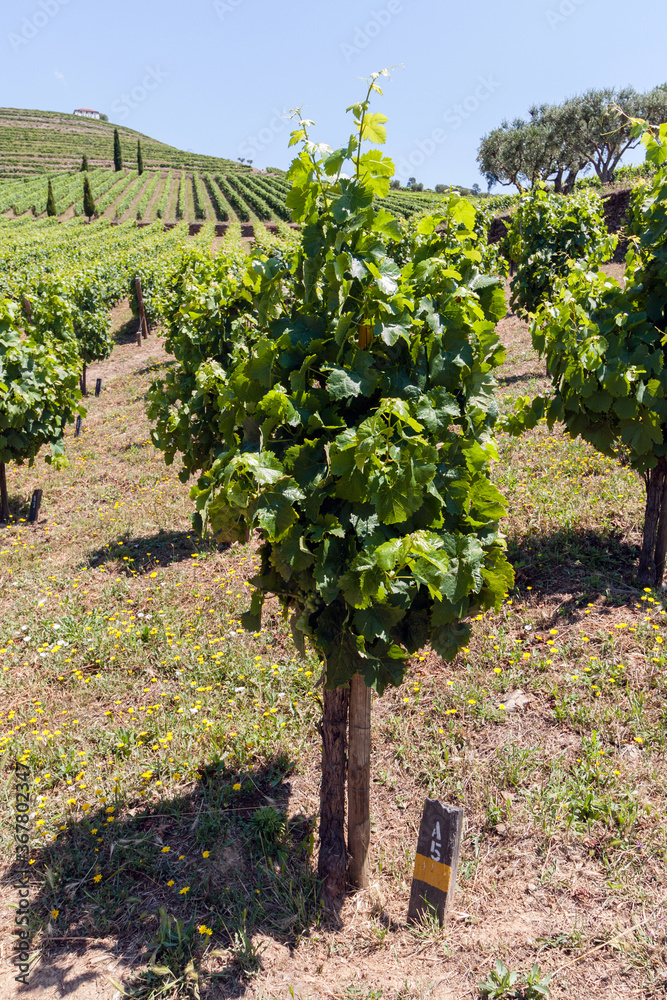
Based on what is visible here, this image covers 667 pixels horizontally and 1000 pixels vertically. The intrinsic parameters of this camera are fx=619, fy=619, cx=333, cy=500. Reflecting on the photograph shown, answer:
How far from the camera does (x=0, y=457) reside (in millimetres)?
8305

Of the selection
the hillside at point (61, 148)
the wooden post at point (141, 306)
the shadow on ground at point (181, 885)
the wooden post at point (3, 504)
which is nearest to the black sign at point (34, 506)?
the wooden post at point (3, 504)

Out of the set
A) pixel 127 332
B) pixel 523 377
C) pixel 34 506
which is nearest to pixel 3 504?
pixel 34 506

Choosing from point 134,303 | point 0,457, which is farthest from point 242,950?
point 134,303

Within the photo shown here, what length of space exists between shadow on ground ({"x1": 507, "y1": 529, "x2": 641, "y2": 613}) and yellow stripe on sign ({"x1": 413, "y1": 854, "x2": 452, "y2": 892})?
2.85 meters

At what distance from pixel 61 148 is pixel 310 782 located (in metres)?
118

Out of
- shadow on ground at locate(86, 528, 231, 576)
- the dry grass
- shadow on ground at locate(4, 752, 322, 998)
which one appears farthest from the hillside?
shadow on ground at locate(4, 752, 322, 998)

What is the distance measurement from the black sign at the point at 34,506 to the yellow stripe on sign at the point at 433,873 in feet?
23.4

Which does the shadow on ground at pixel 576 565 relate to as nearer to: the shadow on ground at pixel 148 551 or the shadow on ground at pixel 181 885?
the shadow on ground at pixel 181 885

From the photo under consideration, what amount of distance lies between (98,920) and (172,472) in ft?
24.3

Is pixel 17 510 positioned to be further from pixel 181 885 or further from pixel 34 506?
pixel 181 885

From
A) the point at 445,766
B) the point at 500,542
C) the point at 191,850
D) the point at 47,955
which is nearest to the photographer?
the point at 500,542

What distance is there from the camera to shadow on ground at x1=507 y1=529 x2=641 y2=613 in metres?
5.45

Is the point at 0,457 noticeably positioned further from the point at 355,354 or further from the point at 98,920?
the point at 355,354

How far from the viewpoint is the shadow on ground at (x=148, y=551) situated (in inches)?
276
